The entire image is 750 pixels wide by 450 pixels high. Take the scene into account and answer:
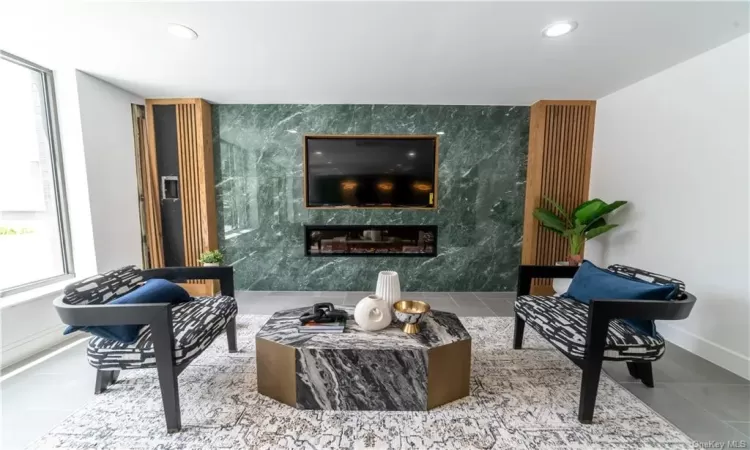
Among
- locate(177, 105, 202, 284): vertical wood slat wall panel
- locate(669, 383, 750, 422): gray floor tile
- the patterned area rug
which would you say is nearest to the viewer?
the patterned area rug

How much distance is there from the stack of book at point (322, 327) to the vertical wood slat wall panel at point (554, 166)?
281 cm

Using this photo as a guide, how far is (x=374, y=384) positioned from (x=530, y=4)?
2353mm

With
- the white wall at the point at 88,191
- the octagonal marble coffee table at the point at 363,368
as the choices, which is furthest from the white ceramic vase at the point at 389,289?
the white wall at the point at 88,191

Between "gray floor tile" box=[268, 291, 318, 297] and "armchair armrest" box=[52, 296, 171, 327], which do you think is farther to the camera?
"gray floor tile" box=[268, 291, 318, 297]

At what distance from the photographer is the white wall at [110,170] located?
109 inches

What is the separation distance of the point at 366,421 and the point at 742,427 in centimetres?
207

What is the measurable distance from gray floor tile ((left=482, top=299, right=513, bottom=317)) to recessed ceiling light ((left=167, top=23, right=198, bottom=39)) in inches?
143

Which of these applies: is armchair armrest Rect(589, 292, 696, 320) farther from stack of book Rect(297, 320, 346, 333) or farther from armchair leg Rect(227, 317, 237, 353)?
armchair leg Rect(227, 317, 237, 353)

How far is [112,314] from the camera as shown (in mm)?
1521

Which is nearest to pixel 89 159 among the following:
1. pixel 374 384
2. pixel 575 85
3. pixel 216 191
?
pixel 216 191

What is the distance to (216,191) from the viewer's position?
3678 millimetres

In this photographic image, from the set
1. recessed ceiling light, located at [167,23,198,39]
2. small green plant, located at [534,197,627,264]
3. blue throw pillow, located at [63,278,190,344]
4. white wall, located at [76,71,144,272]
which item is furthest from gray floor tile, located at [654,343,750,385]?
white wall, located at [76,71,144,272]

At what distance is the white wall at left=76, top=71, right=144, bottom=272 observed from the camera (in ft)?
9.07

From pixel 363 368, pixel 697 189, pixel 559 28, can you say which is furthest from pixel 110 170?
pixel 697 189
